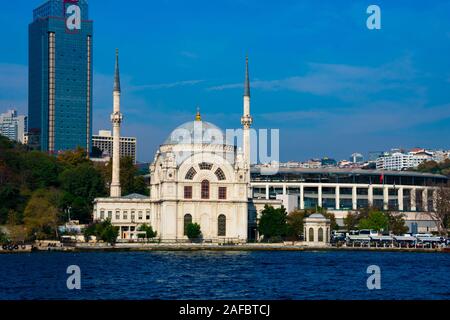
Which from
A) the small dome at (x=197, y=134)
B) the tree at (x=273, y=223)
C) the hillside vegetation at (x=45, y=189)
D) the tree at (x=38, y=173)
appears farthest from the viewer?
the tree at (x=38, y=173)

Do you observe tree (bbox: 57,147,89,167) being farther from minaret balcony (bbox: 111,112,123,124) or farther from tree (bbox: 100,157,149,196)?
minaret balcony (bbox: 111,112,123,124)

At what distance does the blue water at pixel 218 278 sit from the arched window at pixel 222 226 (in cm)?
2128

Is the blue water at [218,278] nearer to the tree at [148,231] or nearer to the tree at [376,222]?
the tree at [148,231]

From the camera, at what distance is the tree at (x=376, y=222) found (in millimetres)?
96438

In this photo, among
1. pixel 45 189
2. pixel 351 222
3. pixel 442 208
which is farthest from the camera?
pixel 351 222

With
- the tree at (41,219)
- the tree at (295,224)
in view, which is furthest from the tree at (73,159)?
the tree at (295,224)

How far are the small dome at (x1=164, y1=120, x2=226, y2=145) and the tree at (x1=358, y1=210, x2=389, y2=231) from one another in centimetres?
1992

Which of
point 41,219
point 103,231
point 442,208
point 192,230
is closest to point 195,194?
point 192,230

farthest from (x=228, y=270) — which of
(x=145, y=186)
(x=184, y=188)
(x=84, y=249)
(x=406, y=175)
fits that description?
(x=406, y=175)

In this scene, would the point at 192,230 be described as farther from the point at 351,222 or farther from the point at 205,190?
the point at 351,222

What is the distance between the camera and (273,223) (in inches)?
3410

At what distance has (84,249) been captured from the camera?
7556 cm

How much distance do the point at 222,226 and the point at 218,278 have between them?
41.9m
